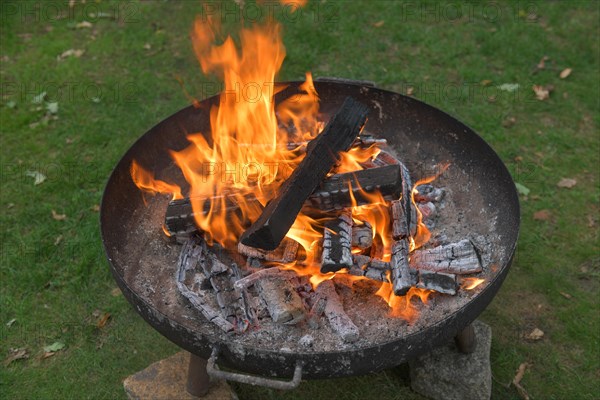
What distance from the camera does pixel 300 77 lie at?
238 inches

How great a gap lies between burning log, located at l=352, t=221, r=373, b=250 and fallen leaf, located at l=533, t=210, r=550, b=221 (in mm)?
2066

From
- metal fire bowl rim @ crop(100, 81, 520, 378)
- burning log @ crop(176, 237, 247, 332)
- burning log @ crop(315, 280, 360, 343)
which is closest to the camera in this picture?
metal fire bowl rim @ crop(100, 81, 520, 378)

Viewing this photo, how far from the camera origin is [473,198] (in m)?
3.41

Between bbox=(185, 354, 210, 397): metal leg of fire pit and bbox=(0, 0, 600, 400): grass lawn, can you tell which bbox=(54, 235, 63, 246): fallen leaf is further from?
bbox=(185, 354, 210, 397): metal leg of fire pit

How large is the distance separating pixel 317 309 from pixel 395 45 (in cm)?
420

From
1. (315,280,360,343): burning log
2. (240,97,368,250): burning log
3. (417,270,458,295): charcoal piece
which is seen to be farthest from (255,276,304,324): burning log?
(417,270,458,295): charcoal piece

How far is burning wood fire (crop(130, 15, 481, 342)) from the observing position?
288 cm

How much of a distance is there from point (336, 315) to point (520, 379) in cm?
156

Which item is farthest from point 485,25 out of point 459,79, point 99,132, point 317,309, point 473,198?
point 317,309

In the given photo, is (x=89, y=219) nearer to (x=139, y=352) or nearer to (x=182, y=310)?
(x=139, y=352)

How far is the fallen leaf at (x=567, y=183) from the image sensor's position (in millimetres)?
4840

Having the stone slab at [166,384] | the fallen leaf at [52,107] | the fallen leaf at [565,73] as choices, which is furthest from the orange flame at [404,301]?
the fallen leaf at [52,107]

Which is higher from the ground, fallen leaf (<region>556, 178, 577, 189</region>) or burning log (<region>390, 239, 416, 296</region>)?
burning log (<region>390, 239, 416, 296</region>)

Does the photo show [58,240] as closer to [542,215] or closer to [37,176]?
[37,176]
